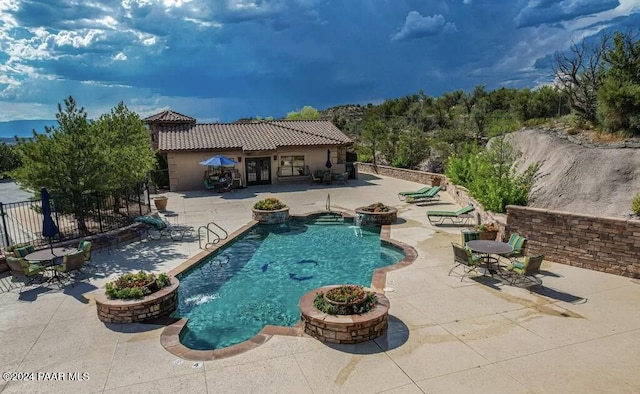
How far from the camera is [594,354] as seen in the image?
612 cm

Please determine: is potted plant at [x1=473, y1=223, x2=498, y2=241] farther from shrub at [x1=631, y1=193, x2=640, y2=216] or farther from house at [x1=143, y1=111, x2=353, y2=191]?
house at [x1=143, y1=111, x2=353, y2=191]

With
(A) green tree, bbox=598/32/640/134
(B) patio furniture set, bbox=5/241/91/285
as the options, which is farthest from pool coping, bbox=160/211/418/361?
(A) green tree, bbox=598/32/640/134

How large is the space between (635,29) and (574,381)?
54.8ft

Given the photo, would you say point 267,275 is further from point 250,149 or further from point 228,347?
point 250,149

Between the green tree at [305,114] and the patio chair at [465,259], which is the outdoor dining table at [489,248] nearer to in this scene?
the patio chair at [465,259]

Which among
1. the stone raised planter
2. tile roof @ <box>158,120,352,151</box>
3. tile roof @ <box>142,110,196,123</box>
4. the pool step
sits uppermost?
tile roof @ <box>142,110,196,123</box>

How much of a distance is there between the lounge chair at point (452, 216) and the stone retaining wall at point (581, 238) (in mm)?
3778

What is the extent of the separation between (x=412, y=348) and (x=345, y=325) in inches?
45.3

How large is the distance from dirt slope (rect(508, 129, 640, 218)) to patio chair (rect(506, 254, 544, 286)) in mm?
4202

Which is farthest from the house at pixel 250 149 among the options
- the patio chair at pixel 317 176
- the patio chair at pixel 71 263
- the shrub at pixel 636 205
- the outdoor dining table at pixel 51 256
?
the shrub at pixel 636 205

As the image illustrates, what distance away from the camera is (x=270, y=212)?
1602 centimetres

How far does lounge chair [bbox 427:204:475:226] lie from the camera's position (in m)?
15.0

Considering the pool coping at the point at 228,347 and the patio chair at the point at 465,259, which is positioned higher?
the patio chair at the point at 465,259

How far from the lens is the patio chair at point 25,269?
922cm
